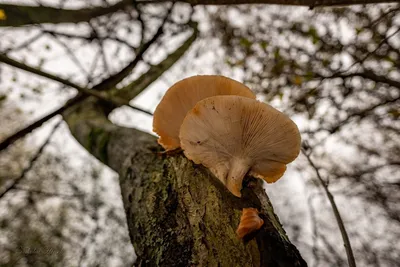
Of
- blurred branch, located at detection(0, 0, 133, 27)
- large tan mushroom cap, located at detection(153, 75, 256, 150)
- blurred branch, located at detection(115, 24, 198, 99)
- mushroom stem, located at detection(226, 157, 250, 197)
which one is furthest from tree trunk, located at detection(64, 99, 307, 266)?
blurred branch, located at detection(115, 24, 198, 99)

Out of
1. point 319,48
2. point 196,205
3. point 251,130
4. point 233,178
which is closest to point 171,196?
point 196,205

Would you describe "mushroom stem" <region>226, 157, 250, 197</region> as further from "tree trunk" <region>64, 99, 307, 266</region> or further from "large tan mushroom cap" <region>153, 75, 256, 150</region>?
"large tan mushroom cap" <region>153, 75, 256, 150</region>

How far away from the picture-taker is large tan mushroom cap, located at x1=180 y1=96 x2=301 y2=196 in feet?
4.83

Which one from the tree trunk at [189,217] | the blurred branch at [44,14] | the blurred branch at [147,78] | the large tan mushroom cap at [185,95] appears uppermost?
the blurred branch at [147,78]

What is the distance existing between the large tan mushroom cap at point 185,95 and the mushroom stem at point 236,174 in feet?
1.30

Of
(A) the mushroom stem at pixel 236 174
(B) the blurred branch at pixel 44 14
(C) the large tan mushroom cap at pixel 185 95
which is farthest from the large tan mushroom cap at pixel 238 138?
(B) the blurred branch at pixel 44 14

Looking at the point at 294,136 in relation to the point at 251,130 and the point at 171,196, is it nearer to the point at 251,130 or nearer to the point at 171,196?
the point at 251,130

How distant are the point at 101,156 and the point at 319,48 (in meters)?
3.69

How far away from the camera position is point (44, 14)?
3113 mm

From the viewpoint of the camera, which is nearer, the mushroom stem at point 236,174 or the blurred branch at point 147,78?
the mushroom stem at point 236,174

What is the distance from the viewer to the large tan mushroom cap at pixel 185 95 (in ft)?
5.49

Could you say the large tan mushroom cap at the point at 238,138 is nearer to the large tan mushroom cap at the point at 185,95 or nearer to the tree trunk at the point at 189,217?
the tree trunk at the point at 189,217

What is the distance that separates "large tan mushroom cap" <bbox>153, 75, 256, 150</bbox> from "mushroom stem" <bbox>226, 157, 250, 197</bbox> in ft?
1.30

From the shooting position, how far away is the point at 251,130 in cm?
157
